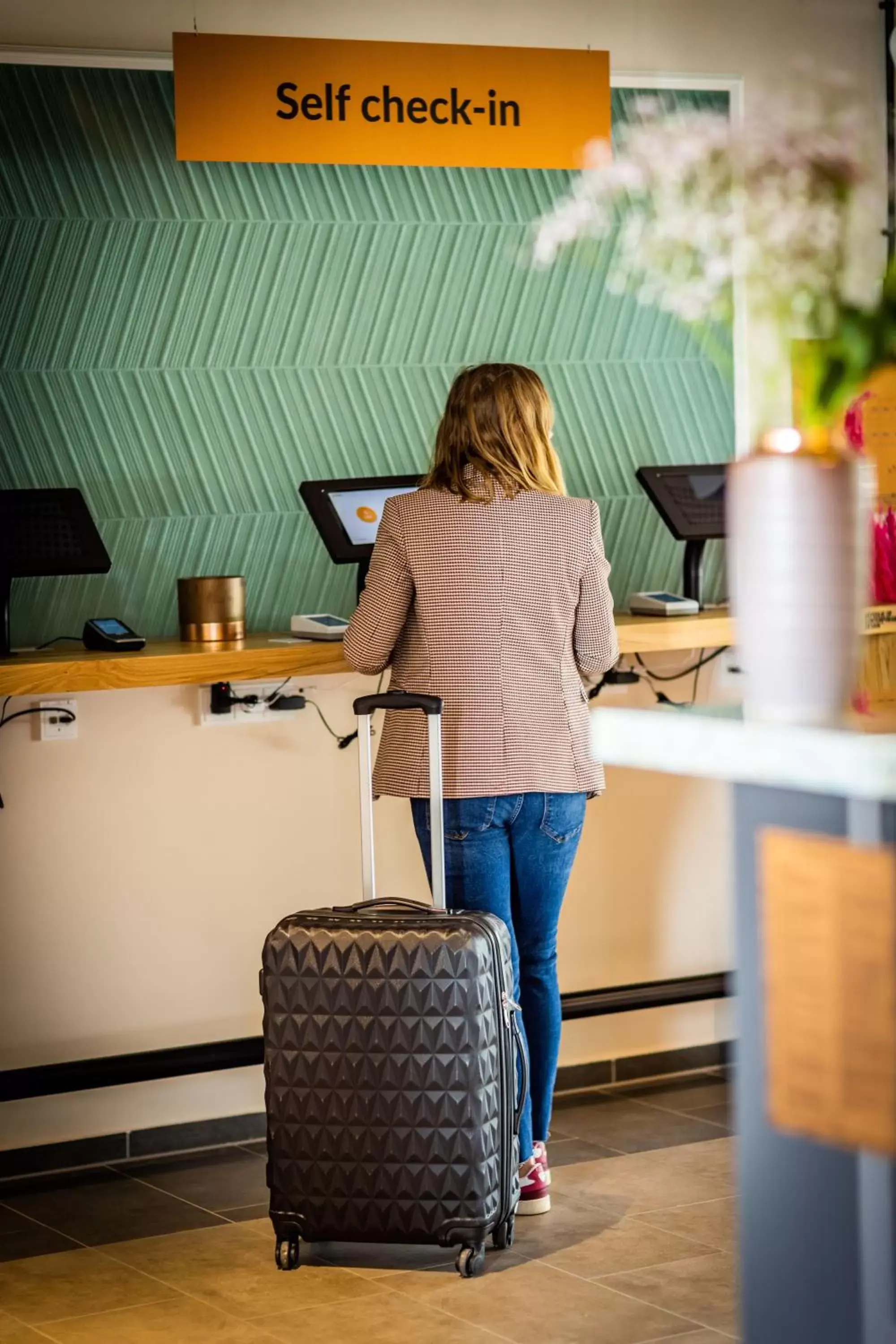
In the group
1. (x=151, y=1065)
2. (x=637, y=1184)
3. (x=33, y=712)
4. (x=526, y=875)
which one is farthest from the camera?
(x=151, y=1065)

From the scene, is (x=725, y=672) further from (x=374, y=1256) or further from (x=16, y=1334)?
(x=16, y=1334)

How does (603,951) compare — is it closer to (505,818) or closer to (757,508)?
(505,818)

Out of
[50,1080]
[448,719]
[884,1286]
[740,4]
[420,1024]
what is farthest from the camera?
[740,4]

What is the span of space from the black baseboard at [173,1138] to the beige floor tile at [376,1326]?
1044 millimetres

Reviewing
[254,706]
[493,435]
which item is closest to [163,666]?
[254,706]

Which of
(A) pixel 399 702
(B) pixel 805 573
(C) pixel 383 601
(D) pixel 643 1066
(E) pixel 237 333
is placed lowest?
(D) pixel 643 1066

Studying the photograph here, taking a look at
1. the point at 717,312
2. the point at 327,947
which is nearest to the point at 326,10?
the point at 327,947

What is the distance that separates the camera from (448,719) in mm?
3447

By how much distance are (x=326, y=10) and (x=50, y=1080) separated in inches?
103

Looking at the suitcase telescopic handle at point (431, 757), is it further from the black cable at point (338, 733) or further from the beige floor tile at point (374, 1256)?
the black cable at point (338, 733)

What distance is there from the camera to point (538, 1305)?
3.23 meters

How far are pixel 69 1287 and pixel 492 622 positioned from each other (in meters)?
1.52

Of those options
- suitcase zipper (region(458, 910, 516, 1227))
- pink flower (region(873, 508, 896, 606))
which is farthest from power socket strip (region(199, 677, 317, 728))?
pink flower (region(873, 508, 896, 606))

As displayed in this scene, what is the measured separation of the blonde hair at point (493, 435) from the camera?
3422 mm
